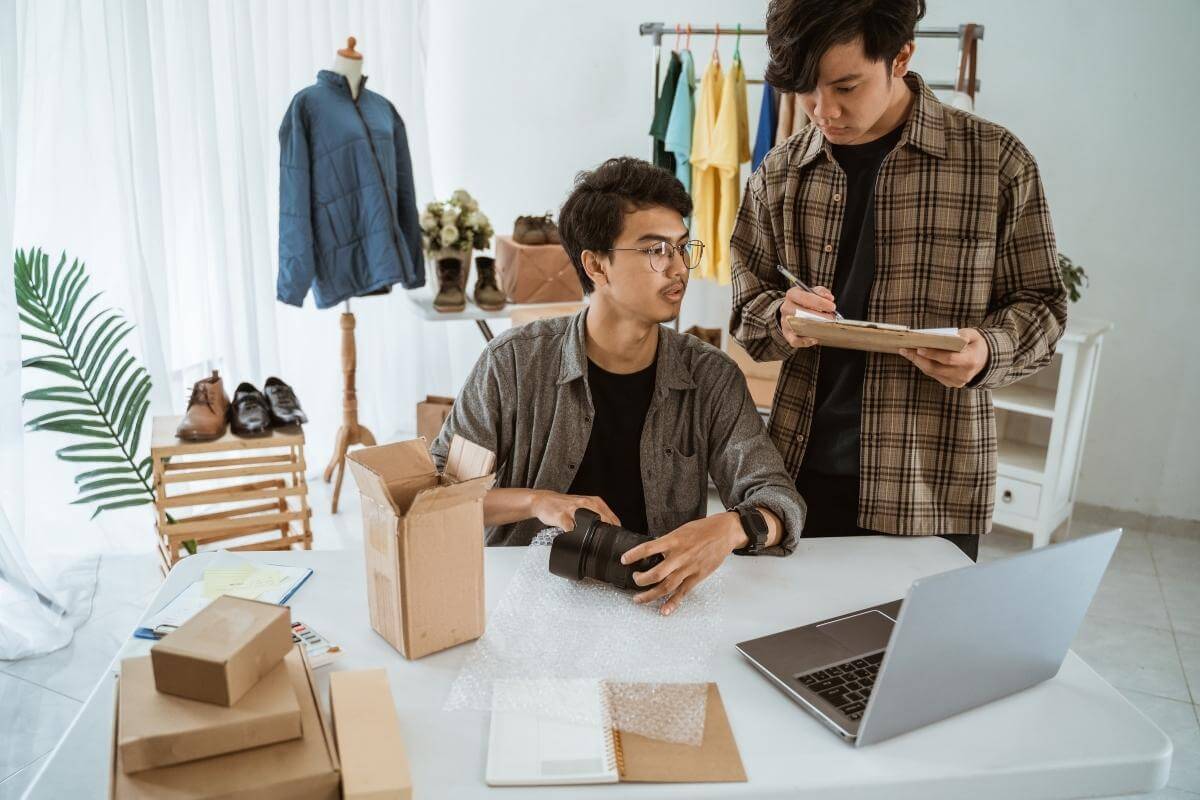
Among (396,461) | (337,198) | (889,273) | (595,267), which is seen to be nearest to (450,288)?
(337,198)

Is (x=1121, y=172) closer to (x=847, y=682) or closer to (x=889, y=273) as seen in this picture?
(x=889, y=273)

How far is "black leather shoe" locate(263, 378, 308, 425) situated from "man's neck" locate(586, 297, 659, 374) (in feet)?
4.26

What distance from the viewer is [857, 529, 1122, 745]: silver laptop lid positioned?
90 centimetres

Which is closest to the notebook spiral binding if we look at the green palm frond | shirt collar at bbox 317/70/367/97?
the green palm frond

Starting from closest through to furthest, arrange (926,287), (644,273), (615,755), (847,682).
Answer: (615,755) < (847,682) < (926,287) < (644,273)

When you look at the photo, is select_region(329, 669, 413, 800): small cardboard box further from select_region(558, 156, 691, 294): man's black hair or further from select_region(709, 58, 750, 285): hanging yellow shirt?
select_region(709, 58, 750, 285): hanging yellow shirt

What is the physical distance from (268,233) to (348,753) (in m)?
2.96

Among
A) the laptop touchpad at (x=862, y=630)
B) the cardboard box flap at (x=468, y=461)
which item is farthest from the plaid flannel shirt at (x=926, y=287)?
the cardboard box flap at (x=468, y=461)

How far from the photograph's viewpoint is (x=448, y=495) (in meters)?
1.10

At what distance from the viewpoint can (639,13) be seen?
4082 mm

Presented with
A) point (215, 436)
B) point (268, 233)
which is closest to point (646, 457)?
point (215, 436)

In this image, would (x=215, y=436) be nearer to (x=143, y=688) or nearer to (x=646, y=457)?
(x=646, y=457)

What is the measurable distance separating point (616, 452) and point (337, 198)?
1917 mm

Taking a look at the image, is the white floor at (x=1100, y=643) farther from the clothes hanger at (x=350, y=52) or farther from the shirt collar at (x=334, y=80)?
the clothes hanger at (x=350, y=52)
